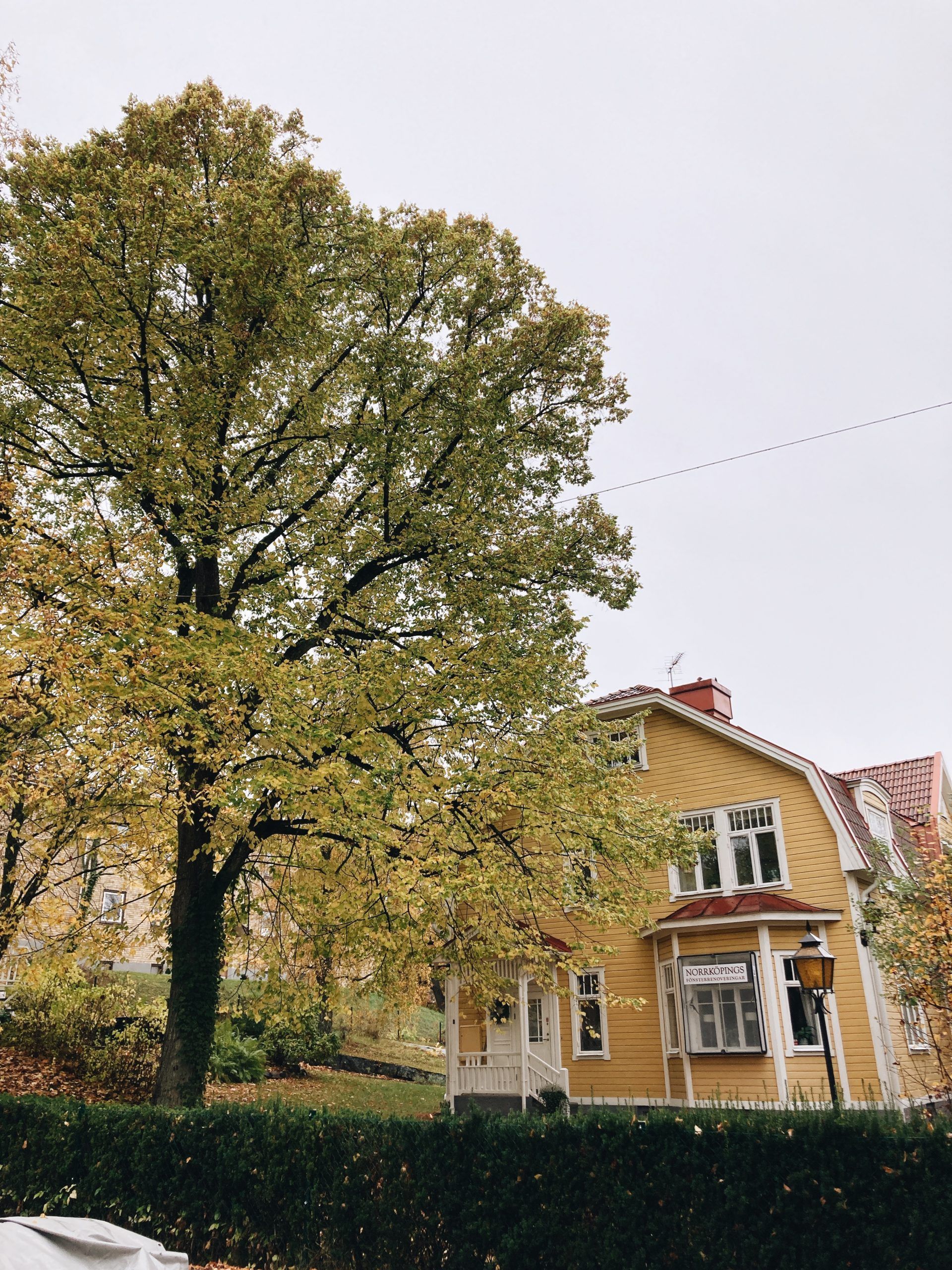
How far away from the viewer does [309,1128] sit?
795cm

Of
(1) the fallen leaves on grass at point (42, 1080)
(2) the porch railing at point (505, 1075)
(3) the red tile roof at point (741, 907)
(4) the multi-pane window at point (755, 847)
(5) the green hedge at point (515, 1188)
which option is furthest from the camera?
(2) the porch railing at point (505, 1075)

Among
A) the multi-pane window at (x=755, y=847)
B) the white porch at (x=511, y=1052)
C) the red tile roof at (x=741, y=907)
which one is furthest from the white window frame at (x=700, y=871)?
the white porch at (x=511, y=1052)

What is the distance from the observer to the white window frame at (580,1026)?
63.2ft

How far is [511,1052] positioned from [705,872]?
22.2ft

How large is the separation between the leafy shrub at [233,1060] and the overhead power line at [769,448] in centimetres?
1653

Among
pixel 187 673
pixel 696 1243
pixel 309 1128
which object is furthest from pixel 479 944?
pixel 696 1243

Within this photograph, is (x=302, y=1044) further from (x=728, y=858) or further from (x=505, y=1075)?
(x=728, y=858)

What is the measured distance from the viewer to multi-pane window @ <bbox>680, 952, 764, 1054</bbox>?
664 inches

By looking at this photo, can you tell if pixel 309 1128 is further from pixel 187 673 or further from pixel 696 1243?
pixel 187 673

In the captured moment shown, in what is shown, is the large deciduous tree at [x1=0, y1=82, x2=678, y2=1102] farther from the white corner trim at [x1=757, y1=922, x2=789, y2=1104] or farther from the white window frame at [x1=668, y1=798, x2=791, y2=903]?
the white window frame at [x1=668, y1=798, x2=791, y2=903]

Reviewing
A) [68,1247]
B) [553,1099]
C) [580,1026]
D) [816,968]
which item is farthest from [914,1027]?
[68,1247]

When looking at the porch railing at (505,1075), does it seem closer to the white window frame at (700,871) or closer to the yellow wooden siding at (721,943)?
the yellow wooden siding at (721,943)

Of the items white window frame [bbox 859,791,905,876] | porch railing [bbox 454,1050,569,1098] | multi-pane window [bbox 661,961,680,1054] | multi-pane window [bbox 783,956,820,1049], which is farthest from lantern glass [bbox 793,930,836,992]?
porch railing [bbox 454,1050,569,1098]

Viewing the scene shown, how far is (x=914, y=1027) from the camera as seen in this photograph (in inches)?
684
